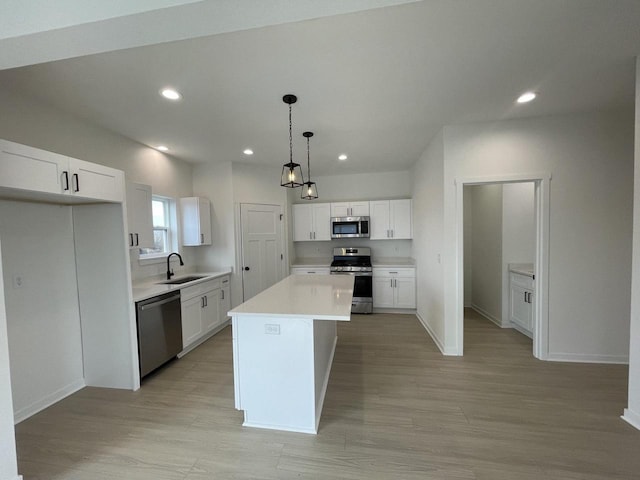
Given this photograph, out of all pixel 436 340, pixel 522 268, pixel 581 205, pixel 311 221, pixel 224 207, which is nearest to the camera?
pixel 581 205

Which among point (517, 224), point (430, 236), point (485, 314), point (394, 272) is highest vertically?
point (517, 224)

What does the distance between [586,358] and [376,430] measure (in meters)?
2.69

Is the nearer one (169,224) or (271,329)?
(271,329)

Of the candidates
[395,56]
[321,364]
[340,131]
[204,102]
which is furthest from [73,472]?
[340,131]

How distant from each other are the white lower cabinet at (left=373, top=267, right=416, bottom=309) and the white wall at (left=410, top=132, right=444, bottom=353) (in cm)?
16

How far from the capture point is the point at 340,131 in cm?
315

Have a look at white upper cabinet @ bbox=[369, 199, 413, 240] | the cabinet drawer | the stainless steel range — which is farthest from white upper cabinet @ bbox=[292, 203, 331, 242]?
the cabinet drawer

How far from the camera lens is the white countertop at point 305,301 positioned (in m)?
1.83

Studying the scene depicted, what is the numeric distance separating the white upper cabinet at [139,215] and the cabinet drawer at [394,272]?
140 inches

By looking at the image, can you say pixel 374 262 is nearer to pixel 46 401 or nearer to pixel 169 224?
pixel 169 224

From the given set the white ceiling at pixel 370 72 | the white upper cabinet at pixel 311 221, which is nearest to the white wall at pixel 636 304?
the white ceiling at pixel 370 72

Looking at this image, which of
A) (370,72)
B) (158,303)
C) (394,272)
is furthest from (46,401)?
(394,272)

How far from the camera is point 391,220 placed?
198 inches

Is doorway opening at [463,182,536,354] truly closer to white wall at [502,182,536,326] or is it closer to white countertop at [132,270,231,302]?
white wall at [502,182,536,326]
